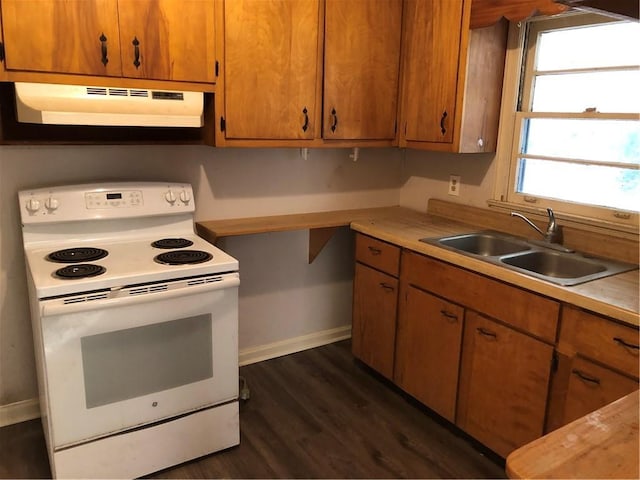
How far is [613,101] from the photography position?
2.24 meters

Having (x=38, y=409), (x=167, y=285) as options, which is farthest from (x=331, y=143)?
(x=38, y=409)

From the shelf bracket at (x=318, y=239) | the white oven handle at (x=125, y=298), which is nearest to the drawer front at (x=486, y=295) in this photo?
the shelf bracket at (x=318, y=239)

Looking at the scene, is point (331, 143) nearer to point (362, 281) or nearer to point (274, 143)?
point (274, 143)

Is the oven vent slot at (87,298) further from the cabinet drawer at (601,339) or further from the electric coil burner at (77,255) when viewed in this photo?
the cabinet drawer at (601,339)

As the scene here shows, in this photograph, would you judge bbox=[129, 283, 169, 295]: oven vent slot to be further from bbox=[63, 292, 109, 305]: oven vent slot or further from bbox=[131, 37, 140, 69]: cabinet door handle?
bbox=[131, 37, 140, 69]: cabinet door handle

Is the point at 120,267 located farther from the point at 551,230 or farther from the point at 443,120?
the point at 551,230

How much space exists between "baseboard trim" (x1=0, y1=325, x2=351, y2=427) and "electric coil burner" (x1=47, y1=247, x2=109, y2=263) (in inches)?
33.0

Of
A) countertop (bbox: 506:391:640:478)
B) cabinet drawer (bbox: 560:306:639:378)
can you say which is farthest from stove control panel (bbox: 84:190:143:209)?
countertop (bbox: 506:391:640:478)

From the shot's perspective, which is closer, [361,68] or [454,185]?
[361,68]

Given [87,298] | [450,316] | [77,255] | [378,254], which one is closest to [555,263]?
[450,316]

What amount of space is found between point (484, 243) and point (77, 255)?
6.23 ft

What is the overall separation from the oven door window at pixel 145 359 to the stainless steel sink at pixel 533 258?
1141 millimetres

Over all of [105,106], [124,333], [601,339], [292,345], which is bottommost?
[292,345]

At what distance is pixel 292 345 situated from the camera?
10.4ft
